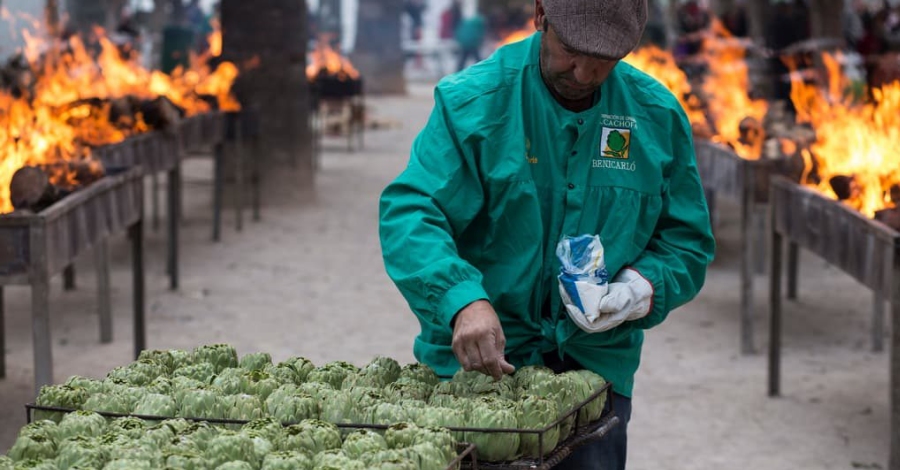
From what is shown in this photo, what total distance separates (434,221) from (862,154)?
5.40 m

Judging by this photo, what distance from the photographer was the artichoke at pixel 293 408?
3.07m

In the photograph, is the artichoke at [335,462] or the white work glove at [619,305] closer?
the artichoke at [335,462]

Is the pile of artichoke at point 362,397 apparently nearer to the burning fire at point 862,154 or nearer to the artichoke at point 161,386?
the artichoke at point 161,386

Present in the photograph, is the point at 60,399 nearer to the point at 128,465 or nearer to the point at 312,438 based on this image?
the point at 128,465

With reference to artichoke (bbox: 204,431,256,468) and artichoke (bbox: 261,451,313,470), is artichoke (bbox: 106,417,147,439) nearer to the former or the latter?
artichoke (bbox: 204,431,256,468)

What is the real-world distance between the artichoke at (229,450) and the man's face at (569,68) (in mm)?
1236

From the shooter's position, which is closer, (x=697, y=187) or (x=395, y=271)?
(x=395, y=271)

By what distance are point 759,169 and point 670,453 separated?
2.72m

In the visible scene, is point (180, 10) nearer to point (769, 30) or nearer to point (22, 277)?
point (769, 30)

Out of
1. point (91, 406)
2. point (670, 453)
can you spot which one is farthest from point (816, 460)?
point (91, 406)

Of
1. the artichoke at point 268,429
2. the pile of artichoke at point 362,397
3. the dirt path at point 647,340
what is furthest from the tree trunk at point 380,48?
the artichoke at point 268,429

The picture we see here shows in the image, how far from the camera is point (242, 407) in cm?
306

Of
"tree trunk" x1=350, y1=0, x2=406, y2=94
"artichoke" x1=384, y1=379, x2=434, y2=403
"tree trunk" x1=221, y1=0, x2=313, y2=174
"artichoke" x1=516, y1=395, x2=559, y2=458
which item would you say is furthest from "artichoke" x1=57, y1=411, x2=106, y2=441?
"tree trunk" x1=350, y1=0, x2=406, y2=94

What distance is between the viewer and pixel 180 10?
95.9ft
